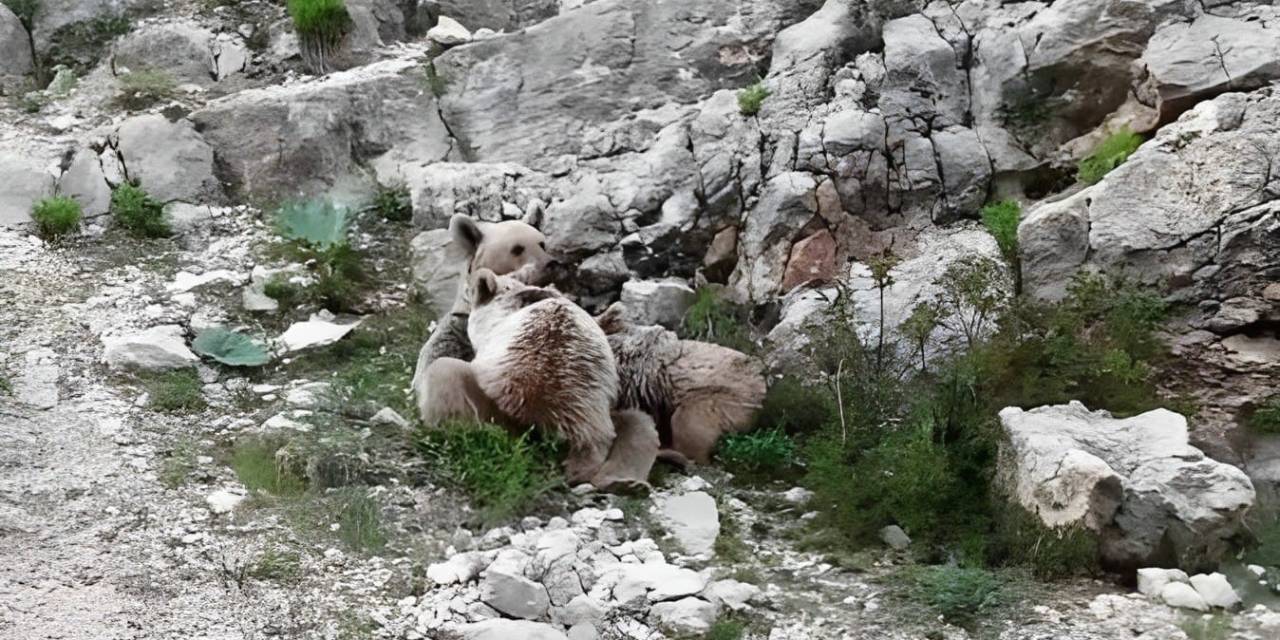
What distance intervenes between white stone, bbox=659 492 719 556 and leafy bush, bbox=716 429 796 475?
0.45m

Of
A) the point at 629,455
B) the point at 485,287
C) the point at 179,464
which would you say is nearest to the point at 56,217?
the point at 179,464

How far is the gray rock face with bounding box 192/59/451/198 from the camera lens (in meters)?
8.40

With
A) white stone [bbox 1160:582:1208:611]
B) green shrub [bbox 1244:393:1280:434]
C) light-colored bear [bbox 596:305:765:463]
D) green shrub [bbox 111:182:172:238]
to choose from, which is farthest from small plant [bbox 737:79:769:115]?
white stone [bbox 1160:582:1208:611]

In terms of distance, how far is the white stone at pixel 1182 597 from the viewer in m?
4.33

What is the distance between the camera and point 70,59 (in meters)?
9.25

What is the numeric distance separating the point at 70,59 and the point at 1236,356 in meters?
8.94

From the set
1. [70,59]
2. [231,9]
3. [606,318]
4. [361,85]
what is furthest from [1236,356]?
[70,59]

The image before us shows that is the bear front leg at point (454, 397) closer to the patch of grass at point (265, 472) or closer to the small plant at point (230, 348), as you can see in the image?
the patch of grass at point (265, 472)

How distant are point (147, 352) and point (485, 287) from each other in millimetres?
1984

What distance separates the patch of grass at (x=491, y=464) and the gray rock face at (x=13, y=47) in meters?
5.84

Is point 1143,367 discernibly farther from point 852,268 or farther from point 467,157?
point 467,157

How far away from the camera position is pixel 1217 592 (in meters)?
4.33

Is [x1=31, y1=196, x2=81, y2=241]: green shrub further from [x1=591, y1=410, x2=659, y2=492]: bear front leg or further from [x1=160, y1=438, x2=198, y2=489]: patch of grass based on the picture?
[x1=591, y1=410, x2=659, y2=492]: bear front leg

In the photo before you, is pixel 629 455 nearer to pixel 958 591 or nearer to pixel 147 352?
pixel 958 591
